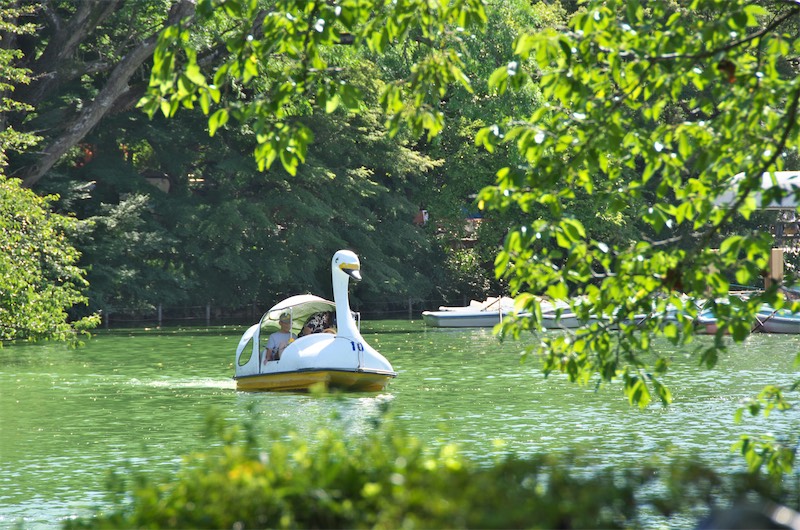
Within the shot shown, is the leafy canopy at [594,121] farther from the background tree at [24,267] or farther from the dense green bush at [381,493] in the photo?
the background tree at [24,267]

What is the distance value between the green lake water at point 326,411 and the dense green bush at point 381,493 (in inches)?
204

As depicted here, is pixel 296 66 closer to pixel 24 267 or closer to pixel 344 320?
pixel 344 320

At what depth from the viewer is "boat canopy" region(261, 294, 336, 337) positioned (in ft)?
84.9

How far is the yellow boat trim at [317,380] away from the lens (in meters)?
24.1

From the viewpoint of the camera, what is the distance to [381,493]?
4.84 meters

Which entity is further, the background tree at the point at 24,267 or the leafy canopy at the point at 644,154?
the background tree at the point at 24,267

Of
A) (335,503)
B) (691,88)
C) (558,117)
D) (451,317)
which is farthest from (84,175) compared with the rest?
(335,503)

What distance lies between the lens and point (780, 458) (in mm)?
8742

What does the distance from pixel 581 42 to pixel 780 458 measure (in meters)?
2.85

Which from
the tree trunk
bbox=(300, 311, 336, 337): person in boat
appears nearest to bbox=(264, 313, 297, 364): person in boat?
bbox=(300, 311, 336, 337): person in boat

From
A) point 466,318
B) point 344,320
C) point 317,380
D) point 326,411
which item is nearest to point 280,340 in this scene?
point 344,320

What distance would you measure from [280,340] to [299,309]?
86.8 inches

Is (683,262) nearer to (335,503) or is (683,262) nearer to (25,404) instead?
(335,503)

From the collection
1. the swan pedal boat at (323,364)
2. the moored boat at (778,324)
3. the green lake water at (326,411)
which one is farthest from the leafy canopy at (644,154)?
the moored boat at (778,324)
